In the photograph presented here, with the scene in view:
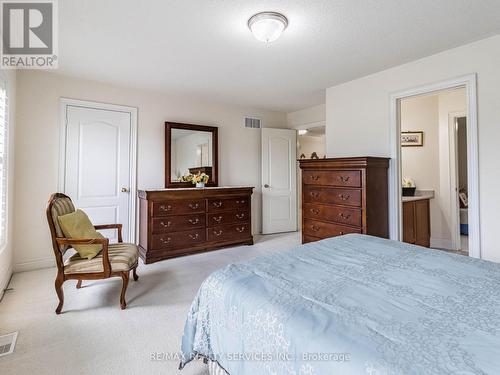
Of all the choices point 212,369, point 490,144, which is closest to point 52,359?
point 212,369

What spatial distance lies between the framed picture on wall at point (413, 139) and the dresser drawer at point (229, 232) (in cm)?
301

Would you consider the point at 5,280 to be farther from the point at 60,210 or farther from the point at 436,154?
the point at 436,154

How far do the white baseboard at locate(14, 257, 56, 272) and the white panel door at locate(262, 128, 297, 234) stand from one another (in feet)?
11.2

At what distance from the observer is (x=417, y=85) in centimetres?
312

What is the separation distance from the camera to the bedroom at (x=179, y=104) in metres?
1.96

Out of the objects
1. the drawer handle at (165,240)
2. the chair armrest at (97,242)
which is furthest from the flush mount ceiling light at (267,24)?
the drawer handle at (165,240)

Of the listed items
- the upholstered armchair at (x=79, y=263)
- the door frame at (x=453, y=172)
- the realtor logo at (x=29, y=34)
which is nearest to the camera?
the realtor logo at (x=29, y=34)

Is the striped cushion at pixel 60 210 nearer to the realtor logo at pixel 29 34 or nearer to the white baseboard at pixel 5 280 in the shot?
the white baseboard at pixel 5 280

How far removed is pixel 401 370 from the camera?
68 centimetres

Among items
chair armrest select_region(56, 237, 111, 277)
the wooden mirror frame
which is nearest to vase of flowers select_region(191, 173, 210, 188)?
the wooden mirror frame

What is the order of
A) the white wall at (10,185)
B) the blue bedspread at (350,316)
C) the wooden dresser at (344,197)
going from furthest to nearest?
the wooden dresser at (344,197) → the white wall at (10,185) → the blue bedspread at (350,316)

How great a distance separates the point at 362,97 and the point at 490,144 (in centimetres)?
156

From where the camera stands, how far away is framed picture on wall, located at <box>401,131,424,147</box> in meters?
4.40

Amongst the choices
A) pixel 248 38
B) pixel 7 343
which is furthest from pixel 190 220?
pixel 248 38
